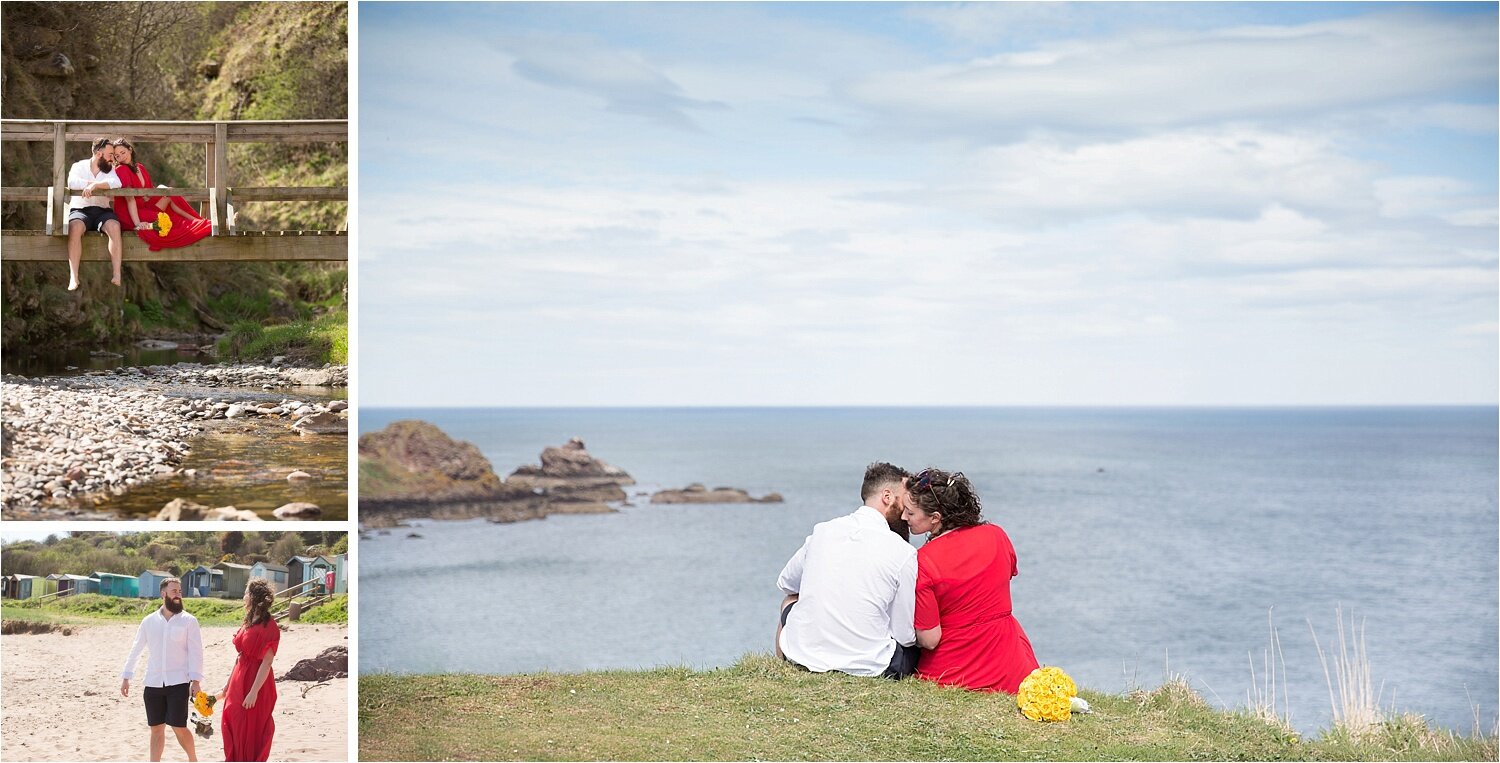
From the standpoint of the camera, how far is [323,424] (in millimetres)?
5469

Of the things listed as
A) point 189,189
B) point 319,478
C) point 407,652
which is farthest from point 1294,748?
point 407,652

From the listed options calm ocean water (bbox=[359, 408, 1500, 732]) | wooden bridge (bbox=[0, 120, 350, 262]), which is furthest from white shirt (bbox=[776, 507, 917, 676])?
calm ocean water (bbox=[359, 408, 1500, 732])

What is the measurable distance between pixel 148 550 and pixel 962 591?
3.77m

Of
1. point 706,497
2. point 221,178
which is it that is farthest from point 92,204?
point 706,497

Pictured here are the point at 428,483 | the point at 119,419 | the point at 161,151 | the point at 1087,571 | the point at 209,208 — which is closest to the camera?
the point at 119,419

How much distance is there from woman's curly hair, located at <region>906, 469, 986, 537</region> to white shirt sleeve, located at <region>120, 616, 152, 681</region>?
363 cm

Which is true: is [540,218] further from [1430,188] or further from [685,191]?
[1430,188]

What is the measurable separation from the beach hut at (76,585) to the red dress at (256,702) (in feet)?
2.00

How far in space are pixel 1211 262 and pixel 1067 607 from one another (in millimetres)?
54196

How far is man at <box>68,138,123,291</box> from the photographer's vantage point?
5.42 m

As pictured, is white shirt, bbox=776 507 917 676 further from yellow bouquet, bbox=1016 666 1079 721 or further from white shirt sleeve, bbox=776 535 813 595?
yellow bouquet, bbox=1016 666 1079 721

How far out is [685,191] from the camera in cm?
8631

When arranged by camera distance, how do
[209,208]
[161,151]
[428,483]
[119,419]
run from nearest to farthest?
[119,419] → [209,208] → [161,151] → [428,483]

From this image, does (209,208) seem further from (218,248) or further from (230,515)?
(230,515)
